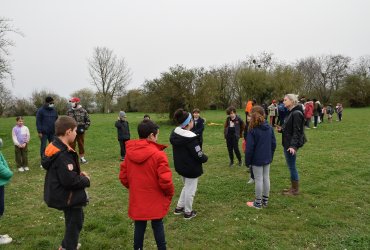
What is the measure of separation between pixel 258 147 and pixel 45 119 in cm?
691

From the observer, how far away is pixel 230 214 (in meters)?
5.95

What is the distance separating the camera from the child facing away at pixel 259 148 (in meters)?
5.98

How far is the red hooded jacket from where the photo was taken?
4.02m

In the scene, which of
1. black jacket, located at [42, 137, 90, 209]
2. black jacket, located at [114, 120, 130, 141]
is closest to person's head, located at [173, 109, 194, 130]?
black jacket, located at [42, 137, 90, 209]

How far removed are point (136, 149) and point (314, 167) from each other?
22.9ft

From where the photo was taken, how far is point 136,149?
407cm

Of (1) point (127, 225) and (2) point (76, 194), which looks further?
(1) point (127, 225)

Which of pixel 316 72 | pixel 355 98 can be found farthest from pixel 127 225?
pixel 316 72

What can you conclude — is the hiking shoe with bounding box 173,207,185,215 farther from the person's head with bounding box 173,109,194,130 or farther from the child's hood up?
the person's head with bounding box 173,109,194,130

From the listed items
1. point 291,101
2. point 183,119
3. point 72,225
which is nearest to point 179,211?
point 183,119

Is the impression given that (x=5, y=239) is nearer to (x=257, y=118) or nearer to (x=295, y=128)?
(x=257, y=118)

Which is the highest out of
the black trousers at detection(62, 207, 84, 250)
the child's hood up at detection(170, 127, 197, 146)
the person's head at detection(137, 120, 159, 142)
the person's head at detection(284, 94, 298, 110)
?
the person's head at detection(284, 94, 298, 110)

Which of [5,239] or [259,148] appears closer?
[5,239]

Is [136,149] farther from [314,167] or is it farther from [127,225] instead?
[314,167]
